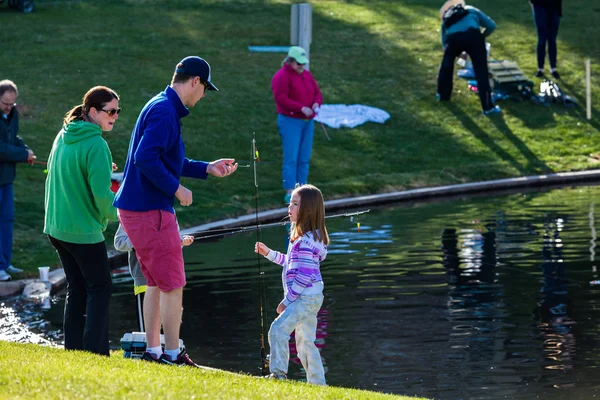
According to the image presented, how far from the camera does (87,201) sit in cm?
714

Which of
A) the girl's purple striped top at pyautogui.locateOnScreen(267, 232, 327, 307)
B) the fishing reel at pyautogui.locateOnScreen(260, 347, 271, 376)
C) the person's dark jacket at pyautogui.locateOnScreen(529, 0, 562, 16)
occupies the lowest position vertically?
the fishing reel at pyautogui.locateOnScreen(260, 347, 271, 376)

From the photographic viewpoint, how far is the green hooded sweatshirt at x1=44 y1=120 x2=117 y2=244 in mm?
7059

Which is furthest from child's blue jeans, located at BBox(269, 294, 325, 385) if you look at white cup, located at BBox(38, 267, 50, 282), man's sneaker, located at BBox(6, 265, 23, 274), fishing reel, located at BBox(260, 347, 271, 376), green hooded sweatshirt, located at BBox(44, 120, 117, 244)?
man's sneaker, located at BBox(6, 265, 23, 274)

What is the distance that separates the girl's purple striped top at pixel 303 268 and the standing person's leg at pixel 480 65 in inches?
603

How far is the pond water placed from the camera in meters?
7.90

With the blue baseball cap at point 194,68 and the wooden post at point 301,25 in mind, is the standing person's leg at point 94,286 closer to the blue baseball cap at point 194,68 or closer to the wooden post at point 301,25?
the blue baseball cap at point 194,68

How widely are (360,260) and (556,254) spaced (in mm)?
2066

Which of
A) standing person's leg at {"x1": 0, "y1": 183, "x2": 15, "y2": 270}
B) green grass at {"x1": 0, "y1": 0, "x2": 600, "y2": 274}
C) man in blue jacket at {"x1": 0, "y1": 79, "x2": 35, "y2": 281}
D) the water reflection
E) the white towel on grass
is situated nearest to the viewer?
the water reflection

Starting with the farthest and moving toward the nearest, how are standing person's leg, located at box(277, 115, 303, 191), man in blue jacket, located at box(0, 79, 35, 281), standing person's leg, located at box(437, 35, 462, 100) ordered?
1. standing person's leg, located at box(437, 35, 462, 100)
2. standing person's leg, located at box(277, 115, 303, 191)
3. man in blue jacket, located at box(0, 79, 35, 281)

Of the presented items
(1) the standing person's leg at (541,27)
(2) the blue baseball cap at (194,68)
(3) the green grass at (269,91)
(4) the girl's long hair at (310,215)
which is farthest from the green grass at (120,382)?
(1) the standing person's leg at (541,27)

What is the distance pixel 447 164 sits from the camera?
19.7m

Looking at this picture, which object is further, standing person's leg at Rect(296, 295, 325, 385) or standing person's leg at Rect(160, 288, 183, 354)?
standing person's leg at Rect(296, 295, 325, 385)

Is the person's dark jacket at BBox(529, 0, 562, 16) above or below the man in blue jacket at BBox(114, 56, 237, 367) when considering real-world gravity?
above

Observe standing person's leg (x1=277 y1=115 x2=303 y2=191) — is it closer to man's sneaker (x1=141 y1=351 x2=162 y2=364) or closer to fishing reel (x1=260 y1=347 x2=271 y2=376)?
fishing reel (x1=260 y1=347 x2=271 y2=376)
